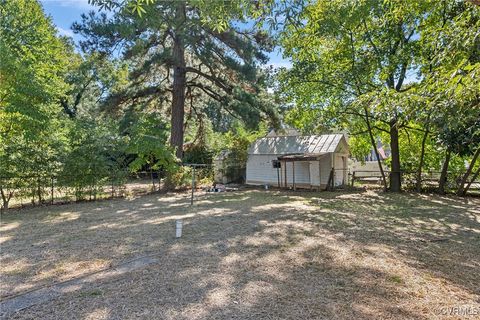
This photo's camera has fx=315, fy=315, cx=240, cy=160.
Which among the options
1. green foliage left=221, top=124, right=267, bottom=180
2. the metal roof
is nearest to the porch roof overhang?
the metal roof

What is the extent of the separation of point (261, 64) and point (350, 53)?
4076 mm

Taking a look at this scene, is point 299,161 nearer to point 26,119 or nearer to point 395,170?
point 395,170

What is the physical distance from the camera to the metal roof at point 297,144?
53.7 feet

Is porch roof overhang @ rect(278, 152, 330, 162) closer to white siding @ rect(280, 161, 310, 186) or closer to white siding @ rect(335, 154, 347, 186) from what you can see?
white siding @ rect(280, 161, 310, 186)

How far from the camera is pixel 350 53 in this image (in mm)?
14281

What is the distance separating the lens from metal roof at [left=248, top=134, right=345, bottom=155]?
16359mm

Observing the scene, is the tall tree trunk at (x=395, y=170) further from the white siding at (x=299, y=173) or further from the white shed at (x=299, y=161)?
the white siding at (x=299, y=173)

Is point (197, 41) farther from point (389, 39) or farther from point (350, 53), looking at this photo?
Result: point (389, 39)

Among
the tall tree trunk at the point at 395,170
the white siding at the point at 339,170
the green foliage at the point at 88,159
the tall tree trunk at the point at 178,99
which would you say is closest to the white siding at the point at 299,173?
the white siding at the point at 339,170

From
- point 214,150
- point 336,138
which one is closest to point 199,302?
point 336,138

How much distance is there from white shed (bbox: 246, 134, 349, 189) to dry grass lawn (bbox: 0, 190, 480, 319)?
7706 mm

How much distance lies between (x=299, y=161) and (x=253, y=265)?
12.3 metres

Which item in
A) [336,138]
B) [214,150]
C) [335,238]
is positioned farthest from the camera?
[214,150]
